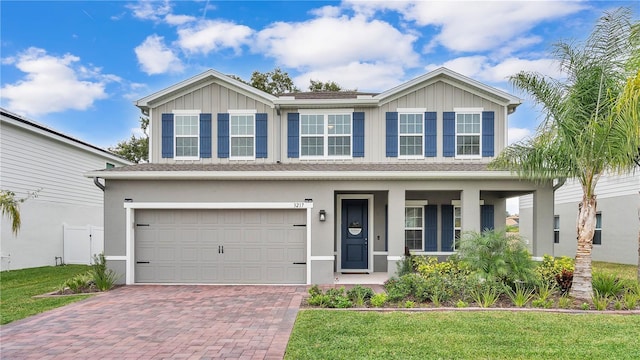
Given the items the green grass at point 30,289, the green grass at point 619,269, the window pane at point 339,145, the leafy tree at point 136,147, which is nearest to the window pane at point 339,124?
the window pane at point 339,145

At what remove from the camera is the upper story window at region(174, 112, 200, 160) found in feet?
39.4

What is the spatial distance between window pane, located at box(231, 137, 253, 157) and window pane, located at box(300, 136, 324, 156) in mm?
1655

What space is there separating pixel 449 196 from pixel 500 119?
2.92 meters

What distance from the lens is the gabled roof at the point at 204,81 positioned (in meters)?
11.9

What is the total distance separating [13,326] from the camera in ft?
22.1

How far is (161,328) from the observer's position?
21.2 feet

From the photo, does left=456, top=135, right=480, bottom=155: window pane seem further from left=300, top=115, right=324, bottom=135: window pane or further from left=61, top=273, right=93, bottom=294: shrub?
left=61, top=273, right=93, bottom=294: shrub

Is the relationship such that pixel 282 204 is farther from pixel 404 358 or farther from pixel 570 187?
pixel 570 187

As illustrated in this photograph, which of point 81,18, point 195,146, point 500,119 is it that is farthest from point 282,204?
point 81,18

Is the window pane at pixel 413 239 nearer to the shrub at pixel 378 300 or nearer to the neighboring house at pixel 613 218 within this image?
the shrub at pixel 378 300

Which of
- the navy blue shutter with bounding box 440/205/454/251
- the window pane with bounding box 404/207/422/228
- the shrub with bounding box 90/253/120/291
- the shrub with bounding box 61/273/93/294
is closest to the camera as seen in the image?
the shrub with bounding box 61/273/93/294

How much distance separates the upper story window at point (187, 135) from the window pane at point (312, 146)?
3.38 m

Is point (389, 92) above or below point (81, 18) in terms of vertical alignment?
below

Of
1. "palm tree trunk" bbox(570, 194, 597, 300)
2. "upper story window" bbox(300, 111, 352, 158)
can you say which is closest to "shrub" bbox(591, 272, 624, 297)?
"palm tree trunk" bbox(570, 194, 597, 300)
